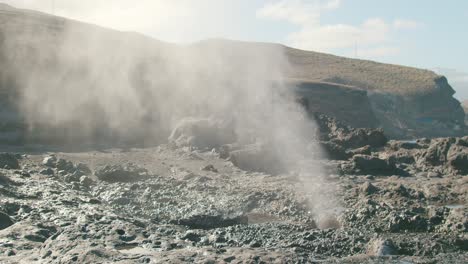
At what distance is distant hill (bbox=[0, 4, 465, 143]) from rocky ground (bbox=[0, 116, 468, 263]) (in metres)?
8.39

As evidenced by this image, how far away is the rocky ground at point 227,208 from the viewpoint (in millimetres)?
9203

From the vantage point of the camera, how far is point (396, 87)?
84.6 meters

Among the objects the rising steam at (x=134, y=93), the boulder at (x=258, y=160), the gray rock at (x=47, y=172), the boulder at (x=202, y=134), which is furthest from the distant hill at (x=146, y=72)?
the boulder at (x=258, y=160)

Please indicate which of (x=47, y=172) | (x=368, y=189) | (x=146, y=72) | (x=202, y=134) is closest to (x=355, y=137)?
(x=202, y=134)

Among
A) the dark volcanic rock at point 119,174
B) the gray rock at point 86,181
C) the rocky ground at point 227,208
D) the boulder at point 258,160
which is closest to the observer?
the rocky ground at point 227,208

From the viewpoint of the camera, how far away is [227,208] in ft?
53.1

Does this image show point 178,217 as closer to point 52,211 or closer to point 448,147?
point 52,211

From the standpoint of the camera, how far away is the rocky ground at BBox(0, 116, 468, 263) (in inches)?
362

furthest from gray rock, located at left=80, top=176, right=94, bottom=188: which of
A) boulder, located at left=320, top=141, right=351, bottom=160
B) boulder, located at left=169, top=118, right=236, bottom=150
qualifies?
boulder, located at left=320, top=141, right=351, bottom=160

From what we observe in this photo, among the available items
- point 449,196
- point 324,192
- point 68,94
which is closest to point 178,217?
point 324,192

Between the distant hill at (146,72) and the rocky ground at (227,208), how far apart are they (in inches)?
331

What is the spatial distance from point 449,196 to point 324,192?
4.18m

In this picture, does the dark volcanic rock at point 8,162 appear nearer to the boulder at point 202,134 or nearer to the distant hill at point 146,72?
the distant hill at point 146,72

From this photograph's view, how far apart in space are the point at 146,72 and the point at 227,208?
78.7ft
